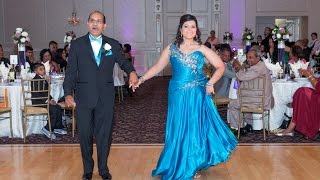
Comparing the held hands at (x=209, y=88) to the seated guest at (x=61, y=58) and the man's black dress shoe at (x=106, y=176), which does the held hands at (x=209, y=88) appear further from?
the seated guest at (x=61, y=58)

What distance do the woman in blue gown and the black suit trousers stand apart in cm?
45

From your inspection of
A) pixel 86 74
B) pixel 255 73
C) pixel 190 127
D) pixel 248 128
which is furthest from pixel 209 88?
pixel 248 128

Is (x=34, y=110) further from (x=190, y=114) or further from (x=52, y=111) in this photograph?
(x=190, y=114)

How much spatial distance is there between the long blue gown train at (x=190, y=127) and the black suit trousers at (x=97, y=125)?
538 mm

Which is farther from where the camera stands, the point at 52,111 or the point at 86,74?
the point at 52,111

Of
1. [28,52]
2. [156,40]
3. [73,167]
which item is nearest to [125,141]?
[73,167]

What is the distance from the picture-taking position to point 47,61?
8.41 meters

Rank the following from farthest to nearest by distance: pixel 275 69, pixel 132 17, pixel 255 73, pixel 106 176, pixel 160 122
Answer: pixel 132 17 → pixel 160 122 → pixel 275 69 → pixel 255 73 → pixel 106 176

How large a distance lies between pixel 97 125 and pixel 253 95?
287 centimetres

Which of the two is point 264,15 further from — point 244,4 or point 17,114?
point 17,114

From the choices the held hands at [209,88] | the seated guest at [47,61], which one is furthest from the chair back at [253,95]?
the seated guest at [47,61]

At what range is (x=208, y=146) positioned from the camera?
4.66 m

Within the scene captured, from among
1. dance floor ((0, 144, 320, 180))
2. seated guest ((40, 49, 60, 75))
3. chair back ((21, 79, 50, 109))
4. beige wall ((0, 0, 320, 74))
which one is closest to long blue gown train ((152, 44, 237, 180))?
dance floor ((0, 144, 320, 180))

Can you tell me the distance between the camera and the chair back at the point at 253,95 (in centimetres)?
677
